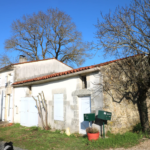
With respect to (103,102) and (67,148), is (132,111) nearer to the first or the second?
(103,102)

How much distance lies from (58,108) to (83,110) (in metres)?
1.78

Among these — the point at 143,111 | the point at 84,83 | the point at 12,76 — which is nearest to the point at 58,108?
the point at 84,83

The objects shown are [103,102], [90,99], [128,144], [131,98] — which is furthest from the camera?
[131,98]

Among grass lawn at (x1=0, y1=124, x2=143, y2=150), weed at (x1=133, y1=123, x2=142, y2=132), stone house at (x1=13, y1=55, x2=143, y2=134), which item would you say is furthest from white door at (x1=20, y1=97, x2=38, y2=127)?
weed at (x1=133, y1=123, x2=142, y2=132)

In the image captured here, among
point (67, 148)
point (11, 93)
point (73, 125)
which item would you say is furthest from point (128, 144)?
point (11, 93)

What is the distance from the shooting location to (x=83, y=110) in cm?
782

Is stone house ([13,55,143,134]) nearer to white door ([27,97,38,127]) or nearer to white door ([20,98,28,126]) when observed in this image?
white door ([27,97,38,127])

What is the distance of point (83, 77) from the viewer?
26.8 feet

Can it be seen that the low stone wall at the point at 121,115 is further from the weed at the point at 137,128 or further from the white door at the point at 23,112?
the white door at the point at 23,112

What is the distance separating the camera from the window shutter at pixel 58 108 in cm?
876

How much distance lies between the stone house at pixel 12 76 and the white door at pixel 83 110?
5.12 meters

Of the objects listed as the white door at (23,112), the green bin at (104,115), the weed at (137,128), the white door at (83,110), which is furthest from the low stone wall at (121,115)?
the white door at (23,112)

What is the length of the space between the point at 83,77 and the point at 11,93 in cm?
718

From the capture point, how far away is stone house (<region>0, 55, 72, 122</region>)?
494 inches
